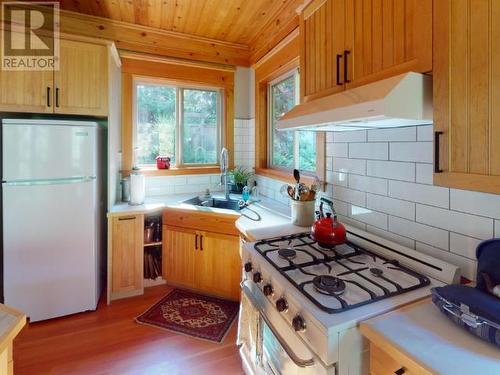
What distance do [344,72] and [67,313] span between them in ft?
8.32

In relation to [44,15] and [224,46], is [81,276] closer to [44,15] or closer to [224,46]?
[44,15]

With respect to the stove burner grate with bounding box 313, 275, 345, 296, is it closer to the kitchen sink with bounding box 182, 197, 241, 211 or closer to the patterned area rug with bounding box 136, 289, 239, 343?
the patterned area rug with bounding box 136, 289, 239, 343

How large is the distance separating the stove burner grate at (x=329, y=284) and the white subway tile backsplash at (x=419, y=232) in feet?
1.63

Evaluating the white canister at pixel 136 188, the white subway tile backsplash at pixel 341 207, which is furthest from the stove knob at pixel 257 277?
the white canister at pixel 136 188

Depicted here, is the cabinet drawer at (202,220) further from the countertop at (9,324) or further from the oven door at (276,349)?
the countertop at (9,324)

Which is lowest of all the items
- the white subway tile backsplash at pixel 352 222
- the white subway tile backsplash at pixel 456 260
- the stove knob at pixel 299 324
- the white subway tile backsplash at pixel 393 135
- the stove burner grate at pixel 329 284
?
the stove knob at pixel 299 324

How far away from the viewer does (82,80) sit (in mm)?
2170

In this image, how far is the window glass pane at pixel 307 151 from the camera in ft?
7.35

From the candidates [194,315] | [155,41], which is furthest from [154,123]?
[194,315]

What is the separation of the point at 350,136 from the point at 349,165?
6.8 inches

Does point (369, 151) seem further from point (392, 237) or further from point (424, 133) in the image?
point (392, 237)

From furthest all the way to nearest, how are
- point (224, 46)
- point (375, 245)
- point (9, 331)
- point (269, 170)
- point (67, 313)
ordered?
point (224, 46) → point (269, 170) → point (67, 313) → point (375, 245) → point (9, 331)

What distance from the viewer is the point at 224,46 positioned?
3.05m

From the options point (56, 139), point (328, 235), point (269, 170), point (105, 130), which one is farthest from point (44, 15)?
point (328, 235)
